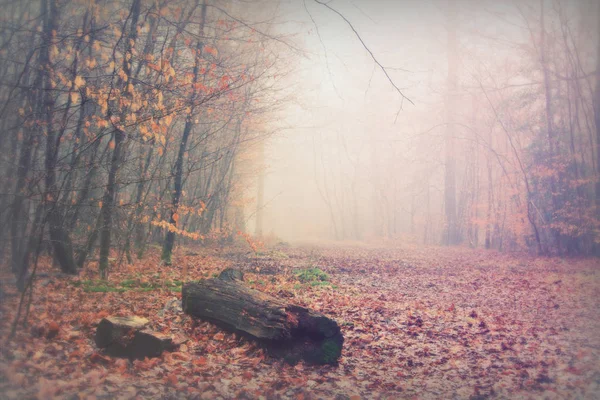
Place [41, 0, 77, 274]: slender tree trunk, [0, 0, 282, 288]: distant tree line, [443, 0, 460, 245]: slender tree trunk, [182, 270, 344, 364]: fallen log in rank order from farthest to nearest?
[443, 0, 460, 245]: slender tree trunk
[41, 0, 77, 274]: slender tree trunk
[0, 0, 282, 288]: distant tree line
[182, 270, 344, 364]: fallen log

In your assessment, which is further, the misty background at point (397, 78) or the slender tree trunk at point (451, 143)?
the slender tree trunk at point (451, 143)

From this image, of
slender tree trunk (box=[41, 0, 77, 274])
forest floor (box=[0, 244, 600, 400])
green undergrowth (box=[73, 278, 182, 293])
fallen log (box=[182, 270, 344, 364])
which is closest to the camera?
forest floor (box=[0, 244, 600, 400])

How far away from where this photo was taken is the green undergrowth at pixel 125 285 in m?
5.98

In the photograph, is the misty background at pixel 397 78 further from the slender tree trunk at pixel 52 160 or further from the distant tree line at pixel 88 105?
the slender tree trunk at pixel 52 160

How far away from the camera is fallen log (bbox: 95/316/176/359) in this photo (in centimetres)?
383

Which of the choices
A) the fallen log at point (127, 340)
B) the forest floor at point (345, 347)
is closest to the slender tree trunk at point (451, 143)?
the forest floor at point (345, 347)

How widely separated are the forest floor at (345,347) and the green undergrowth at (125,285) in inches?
0.9

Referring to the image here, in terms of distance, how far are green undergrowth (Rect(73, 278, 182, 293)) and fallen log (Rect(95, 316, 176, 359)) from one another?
2.34m

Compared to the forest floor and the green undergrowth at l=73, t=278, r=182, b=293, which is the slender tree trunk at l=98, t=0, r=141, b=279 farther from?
the green undergrowth at l=73, t=278, r=182, b=293

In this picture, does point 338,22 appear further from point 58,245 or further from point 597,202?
point 597,202

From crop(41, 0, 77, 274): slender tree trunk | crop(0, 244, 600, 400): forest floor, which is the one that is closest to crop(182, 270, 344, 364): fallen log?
crop(0, 244, 600, 400): forest floor

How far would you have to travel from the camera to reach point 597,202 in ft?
41.2

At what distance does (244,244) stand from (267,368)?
15404 millimetres

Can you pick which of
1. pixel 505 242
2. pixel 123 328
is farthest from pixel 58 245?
pixel 505 242
